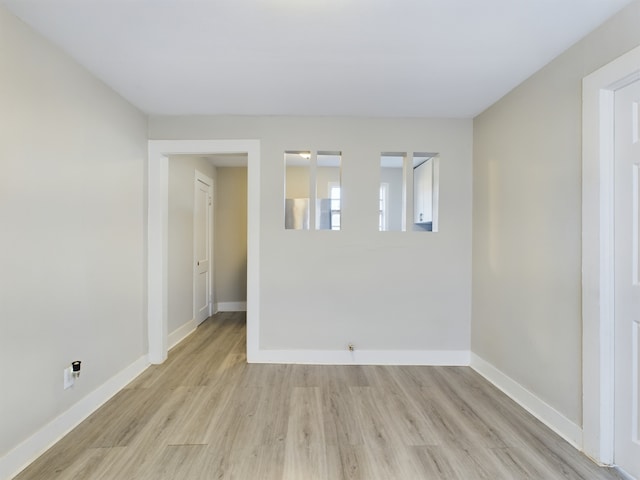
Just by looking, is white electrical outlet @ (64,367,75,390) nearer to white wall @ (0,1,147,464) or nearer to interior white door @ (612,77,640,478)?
white wall @ (0,1,147,464)


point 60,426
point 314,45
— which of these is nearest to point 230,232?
point 60,426

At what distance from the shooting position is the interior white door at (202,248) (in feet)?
14.2

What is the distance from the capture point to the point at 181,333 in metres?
3.80

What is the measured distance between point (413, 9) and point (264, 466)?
249cm

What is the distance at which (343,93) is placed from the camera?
254 centimetres

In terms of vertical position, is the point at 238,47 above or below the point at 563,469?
above

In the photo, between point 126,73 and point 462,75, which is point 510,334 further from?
point 126,73

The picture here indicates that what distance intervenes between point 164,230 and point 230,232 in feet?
7.36

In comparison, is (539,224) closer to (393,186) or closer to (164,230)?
(164,230)

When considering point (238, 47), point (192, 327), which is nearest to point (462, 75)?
point (238, 47)

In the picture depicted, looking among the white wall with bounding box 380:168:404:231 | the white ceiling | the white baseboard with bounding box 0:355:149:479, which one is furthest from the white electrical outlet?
the white wall with bounding box 380:168:404:231

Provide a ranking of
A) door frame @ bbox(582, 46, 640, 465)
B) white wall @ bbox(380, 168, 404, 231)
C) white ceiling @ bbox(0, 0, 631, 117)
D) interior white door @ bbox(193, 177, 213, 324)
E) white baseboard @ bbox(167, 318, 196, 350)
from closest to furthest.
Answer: white ceiling @ bbox(0, 0, 631, 117) < door frame @ bbox(582, 46, 640, 465) < white baseboard @ bbox(167, 318, 196, 350) < interior white door @ bbox(193, 177, 213, 324) < white wall @ bbox(380, 168, 404, 231)

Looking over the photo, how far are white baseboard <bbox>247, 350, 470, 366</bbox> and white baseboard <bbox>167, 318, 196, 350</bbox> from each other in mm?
1035

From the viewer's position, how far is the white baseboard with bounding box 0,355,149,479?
1632 millimetres
